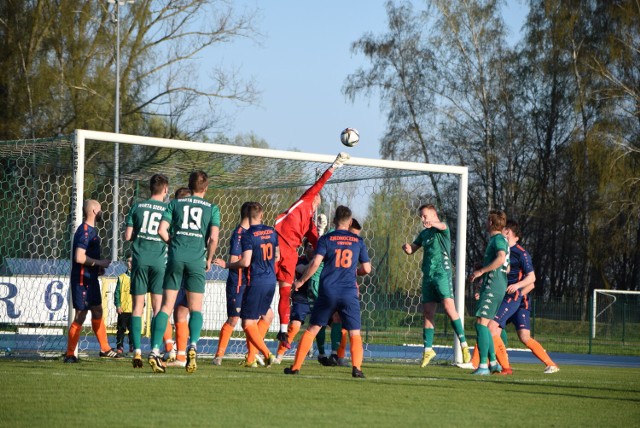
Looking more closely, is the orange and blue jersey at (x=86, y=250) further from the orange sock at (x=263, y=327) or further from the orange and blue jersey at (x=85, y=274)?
the orange sock at (x=263, y=327)

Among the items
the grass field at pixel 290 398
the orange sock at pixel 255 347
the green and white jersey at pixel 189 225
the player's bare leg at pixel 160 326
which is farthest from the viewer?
the orange sock at pixel 255 347

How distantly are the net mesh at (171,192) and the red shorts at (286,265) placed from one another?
2.64 m

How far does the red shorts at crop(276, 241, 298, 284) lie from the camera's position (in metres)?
13.0

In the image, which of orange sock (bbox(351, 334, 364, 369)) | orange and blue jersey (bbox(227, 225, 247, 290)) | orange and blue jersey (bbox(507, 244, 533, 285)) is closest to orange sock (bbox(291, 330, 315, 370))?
orange sock (bbox(351, 334, 364, 369))

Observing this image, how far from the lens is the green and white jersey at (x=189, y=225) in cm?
1034

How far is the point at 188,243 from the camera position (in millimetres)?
10359

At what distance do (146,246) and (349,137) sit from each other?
13.7 feet

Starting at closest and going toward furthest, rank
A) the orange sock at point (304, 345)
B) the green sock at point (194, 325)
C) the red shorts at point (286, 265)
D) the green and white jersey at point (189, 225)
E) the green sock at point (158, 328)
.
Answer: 1. the orange sock at point (304, 345)
2. the green sock at point (158, 328)
3. the green and white jersey at point (189, 225)
4. the green sock at point (194, 325)
5. the red shorts at point (286, 265)

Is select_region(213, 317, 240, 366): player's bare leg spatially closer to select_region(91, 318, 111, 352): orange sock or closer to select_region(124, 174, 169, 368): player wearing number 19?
select_region(124, 174, 169, 368): player wearing number 19

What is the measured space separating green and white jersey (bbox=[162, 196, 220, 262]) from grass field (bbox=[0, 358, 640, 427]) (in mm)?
1289

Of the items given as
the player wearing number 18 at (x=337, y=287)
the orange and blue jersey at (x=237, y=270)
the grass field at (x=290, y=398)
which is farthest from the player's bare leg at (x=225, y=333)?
the player wearing number 18 at (x=337, y=287)

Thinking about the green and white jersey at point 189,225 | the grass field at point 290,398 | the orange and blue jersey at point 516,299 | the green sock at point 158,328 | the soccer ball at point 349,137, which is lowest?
the grass field at point 290,398

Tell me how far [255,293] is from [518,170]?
31.3 meters

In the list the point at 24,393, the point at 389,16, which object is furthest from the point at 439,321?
the point at 24,393
